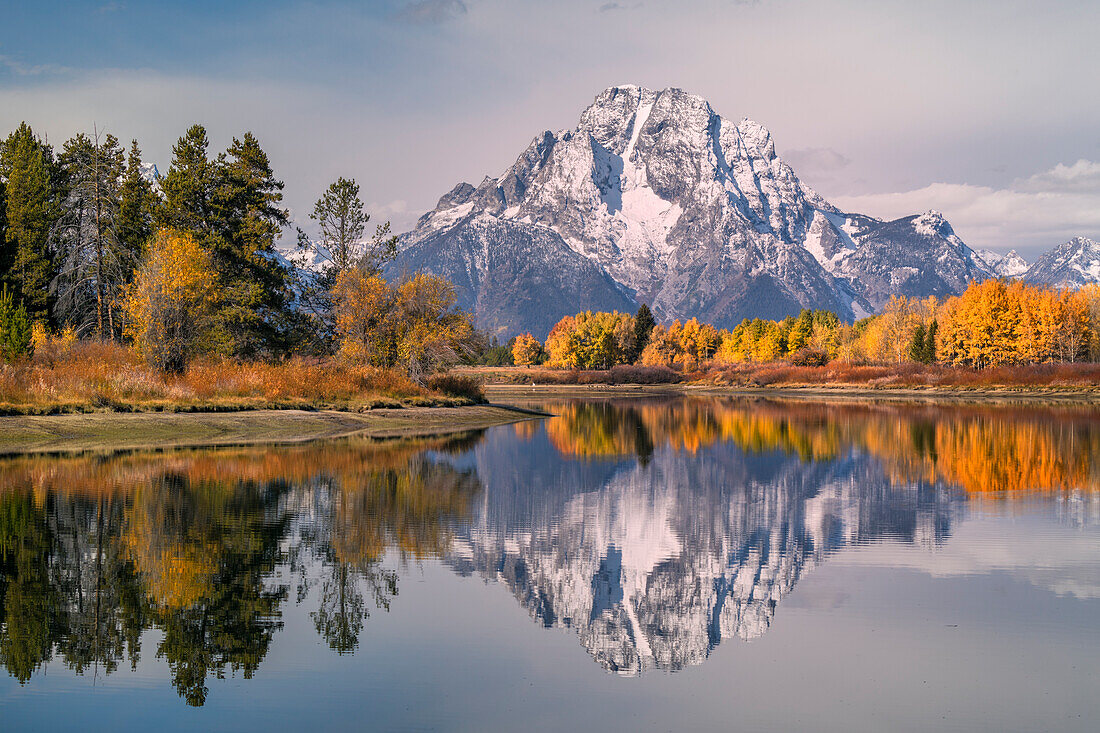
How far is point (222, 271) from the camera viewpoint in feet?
190

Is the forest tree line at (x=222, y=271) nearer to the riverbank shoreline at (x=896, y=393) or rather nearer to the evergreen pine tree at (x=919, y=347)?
the riverbank shoreline at (x=896, y=393)

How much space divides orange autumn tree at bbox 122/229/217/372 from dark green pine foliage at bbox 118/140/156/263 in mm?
15034

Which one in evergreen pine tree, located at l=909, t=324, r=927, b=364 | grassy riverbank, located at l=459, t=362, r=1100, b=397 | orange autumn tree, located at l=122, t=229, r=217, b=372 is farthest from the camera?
evergreen pine tree, located at l=909, t=324, r=927, b=364

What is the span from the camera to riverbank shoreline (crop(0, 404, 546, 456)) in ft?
110

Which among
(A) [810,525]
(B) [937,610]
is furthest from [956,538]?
(B) [937,610]

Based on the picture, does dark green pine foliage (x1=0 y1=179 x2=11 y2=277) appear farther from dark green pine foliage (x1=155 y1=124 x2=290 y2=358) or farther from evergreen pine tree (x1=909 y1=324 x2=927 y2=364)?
evergreen pine tree (x1=909 y1=324 x2=927 y2=364)

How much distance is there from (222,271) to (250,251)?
86.8 inches

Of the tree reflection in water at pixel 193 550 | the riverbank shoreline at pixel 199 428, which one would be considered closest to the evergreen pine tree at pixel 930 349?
the riverbank shoreline at pixel 199 428

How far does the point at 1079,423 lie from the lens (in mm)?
54969

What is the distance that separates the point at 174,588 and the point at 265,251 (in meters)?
50.4

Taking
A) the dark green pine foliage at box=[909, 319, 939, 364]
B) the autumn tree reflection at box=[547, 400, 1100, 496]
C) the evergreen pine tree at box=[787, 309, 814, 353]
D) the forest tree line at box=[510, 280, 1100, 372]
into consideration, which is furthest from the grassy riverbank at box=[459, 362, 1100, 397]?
the autumn tree reflection at box=[547, 400, 1100, 496]

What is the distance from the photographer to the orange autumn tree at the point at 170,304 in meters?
46.9

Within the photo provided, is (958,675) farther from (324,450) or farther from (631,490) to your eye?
(324,450)

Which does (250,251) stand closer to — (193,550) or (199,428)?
(199,428)
